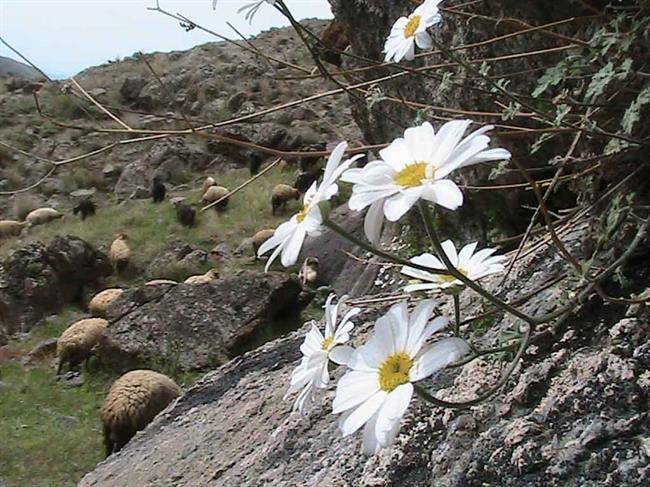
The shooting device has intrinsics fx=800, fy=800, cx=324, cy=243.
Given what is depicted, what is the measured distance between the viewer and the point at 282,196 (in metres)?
9.13

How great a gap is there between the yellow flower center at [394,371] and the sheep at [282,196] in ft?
28.3

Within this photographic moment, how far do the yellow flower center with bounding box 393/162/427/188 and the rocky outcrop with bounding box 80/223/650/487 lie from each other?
0.31 meters

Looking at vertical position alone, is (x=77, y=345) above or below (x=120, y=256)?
below

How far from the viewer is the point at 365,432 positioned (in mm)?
488

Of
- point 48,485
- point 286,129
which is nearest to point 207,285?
point 48,485

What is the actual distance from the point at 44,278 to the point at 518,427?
297 inches

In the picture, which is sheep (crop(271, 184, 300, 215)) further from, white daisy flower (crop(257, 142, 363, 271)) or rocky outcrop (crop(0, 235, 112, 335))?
white daisy flower (crop(257, 142, 363, 271))

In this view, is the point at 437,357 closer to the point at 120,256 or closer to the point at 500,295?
the point at 500,295

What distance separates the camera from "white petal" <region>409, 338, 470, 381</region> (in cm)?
48

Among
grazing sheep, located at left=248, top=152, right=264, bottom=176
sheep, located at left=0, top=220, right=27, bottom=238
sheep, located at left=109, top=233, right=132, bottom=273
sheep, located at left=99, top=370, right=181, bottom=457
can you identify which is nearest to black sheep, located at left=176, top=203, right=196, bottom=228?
sheep, located at left=109, top=233, right=132, bottom=273

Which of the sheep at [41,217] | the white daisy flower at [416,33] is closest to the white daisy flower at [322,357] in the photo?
the white daisy flower at [416,33]

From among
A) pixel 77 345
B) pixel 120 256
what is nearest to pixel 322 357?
pixel 77 345

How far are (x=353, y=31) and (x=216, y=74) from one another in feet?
49.0

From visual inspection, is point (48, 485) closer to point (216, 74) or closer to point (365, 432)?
point (365, 432)
